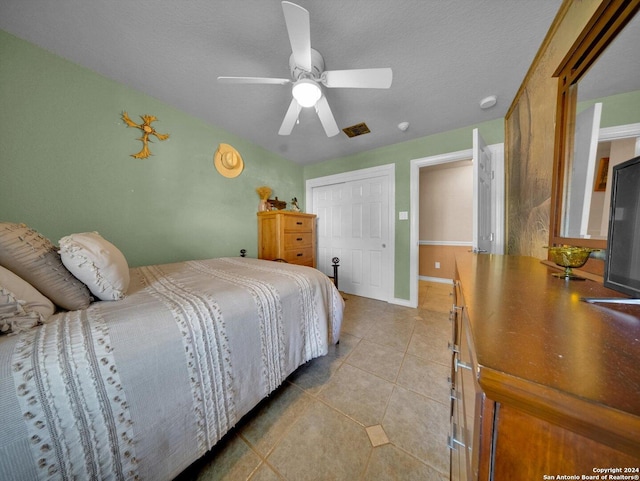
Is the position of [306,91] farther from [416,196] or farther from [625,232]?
[416,196]

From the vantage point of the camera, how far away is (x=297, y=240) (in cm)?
280

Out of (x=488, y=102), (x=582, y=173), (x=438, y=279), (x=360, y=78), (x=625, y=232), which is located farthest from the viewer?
(x=438, y=279)

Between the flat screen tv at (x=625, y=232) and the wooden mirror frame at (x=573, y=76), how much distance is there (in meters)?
0.28

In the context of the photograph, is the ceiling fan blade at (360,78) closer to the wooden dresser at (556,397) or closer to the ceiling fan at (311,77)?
the ceiling fan at (311,77)

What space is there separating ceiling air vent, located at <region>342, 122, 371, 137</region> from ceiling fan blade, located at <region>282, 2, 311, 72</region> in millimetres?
1174

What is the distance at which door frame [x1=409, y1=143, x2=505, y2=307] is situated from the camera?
2.12m

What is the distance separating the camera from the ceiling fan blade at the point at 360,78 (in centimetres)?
118

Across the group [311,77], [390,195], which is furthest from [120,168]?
[390,195]

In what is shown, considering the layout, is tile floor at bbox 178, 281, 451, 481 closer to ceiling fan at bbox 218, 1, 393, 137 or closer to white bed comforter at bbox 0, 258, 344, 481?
white bed comforter at bbox 0, 258, 344, 481

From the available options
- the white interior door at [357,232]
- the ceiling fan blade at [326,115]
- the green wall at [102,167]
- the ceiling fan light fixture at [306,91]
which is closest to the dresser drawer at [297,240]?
the white interior door at [357,232]

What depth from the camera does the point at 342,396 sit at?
1.26 meters

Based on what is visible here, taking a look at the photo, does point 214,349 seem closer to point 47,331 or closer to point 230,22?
point 47,331

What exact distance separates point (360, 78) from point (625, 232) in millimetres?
1364

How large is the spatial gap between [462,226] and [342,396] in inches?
142
